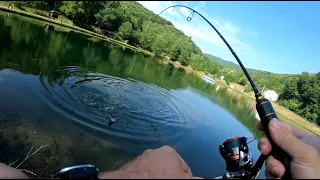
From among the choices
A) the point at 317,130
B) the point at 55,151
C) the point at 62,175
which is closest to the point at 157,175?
the point at 62,175

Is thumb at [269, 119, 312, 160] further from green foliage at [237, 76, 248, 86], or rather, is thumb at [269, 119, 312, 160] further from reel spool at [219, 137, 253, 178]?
green foliage at [237, 76, 248, 86]

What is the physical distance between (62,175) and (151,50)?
9577 cm

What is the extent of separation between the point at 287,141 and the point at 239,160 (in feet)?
1.46

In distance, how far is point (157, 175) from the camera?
1331 millimetres

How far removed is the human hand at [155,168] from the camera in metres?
1.34

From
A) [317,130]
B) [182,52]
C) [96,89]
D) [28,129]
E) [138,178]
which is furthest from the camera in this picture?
[182,52]

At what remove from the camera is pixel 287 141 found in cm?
172

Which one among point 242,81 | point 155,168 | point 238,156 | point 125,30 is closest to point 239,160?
point 238,156

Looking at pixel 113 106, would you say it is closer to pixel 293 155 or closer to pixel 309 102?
pixel 309 102

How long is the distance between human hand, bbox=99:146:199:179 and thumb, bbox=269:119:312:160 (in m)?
0.64

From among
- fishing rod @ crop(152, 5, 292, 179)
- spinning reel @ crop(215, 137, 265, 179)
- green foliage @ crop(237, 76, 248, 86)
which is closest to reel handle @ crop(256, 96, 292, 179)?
fishing rod @ crop(152, 5, 292, 179)

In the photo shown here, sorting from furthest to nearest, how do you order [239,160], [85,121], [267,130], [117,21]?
1. [117,21]
2. [85,121]
3. [239,160]
4. [267,130]

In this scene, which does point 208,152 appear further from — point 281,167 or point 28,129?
point 281,167

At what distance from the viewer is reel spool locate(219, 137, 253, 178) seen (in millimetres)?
2025
